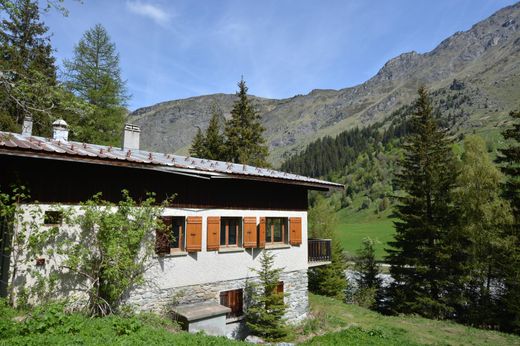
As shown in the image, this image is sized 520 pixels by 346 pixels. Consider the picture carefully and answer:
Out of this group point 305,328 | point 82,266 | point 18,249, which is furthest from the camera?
point 305,328

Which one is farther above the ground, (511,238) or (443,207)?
(443,207)

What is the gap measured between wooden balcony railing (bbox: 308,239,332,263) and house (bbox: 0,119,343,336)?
11 cm

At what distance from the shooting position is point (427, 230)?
2397 centimetres

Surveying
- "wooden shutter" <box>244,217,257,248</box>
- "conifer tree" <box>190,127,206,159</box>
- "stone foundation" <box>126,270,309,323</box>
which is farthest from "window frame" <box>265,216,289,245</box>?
"conifer tree" <box>190,127,206,159</box>

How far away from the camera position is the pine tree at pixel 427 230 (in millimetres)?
23391

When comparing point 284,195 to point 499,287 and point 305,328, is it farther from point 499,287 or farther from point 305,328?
point 499,287

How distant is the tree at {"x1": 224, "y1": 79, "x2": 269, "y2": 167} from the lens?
33.6m

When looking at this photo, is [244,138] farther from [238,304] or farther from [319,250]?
[238,304]

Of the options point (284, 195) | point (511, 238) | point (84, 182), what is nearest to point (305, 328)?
point (284, 195)

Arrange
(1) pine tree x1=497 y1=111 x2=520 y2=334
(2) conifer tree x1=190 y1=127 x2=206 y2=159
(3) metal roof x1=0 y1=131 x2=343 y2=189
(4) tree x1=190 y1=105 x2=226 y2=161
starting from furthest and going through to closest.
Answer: (2) conifer tree x1=190 y1=127 x2=206 y2=159
(4) tree x1=190 y1=105 x2=226 y2=161
(1) pine tree x1=497 y1=111 x2=520 y2=334
(3) metal roof x1=0 y1=131 x2=343 y2=189

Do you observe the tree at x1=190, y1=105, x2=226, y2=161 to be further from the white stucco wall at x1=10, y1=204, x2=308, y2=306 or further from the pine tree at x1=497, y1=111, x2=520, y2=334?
the pine tree at x1=497, y1=111, x2=520, y2=334

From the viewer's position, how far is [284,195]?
16.1 metres

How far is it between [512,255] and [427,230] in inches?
191

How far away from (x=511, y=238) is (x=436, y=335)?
846 cm
